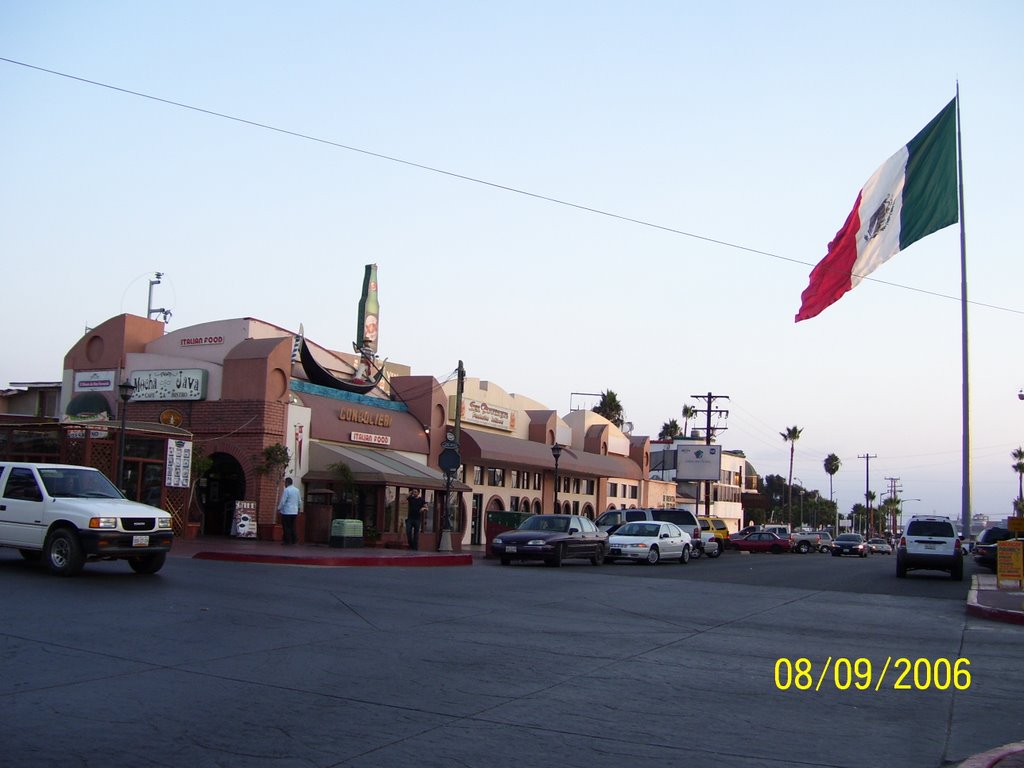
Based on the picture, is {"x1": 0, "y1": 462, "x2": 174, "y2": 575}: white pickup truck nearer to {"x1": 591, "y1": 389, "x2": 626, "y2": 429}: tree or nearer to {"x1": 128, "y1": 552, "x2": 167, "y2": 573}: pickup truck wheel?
{"x1": 128, "y1": 552, "x2": 167, "y2": 573}: pickup truck wheel

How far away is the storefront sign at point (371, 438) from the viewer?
113 feet

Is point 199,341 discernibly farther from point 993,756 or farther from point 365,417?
point 993,756

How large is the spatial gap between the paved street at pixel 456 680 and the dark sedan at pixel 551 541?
9.99 metres

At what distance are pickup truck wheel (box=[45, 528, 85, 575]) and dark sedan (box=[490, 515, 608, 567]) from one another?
13359 mm

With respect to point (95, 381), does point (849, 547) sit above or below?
below

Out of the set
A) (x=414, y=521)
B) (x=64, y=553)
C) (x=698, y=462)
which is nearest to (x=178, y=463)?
(x=414, y=521)

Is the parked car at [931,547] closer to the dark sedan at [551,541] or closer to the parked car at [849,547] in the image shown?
the dark sedan at [551,541]

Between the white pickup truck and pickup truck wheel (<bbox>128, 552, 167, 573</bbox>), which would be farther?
pickup truck wheel (<bbox>128, 552, 167, 573</bbox>)

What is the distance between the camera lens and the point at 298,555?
22.6 meters

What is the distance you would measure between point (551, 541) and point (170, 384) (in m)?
13.9

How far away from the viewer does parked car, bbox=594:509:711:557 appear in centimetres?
3909

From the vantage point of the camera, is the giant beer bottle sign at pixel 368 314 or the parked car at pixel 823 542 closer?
the giant beer bottle sign at pixel 368 314

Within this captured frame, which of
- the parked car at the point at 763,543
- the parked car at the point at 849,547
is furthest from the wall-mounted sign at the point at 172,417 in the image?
the parked car at the point at 849,547

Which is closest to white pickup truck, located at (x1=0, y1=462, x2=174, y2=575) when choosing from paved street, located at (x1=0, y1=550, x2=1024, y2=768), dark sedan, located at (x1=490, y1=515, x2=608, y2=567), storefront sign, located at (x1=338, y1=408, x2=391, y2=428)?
paved street, located at (x1=0, y1=550, x2=1024, y2=768)
